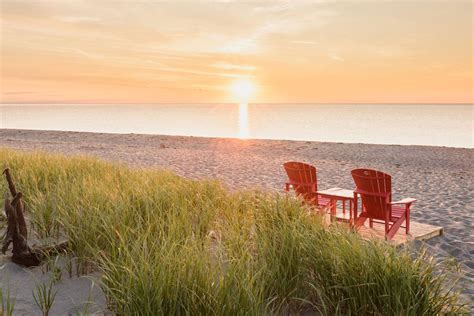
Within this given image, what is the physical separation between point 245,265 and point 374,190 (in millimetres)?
2685

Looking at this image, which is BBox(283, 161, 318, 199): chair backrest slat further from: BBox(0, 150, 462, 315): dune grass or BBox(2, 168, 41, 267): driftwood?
BBox(2, 168, 41, 267): driftwood

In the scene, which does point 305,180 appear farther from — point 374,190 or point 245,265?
point 245,265

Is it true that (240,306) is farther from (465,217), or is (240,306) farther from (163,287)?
(465,217)

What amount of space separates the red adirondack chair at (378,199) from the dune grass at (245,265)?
1.14 m

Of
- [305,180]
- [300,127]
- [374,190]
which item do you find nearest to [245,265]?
[374,190]

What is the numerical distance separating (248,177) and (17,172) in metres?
6.26

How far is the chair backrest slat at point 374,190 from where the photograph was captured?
18.1 feet

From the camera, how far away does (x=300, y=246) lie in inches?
145

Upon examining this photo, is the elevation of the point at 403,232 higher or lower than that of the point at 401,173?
lower

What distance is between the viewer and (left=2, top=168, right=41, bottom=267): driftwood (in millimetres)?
4020

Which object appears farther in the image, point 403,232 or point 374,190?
point 403,232

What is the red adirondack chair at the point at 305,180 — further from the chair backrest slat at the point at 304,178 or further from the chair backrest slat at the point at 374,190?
the chair backrest slat at the point at 374,190

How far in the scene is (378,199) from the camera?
5617 mm

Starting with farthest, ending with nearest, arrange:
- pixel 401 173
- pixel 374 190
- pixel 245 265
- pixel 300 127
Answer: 1. pixel 300 127
2. pixel 401 173
3. pixel 374 190
4. pixel 245 265
